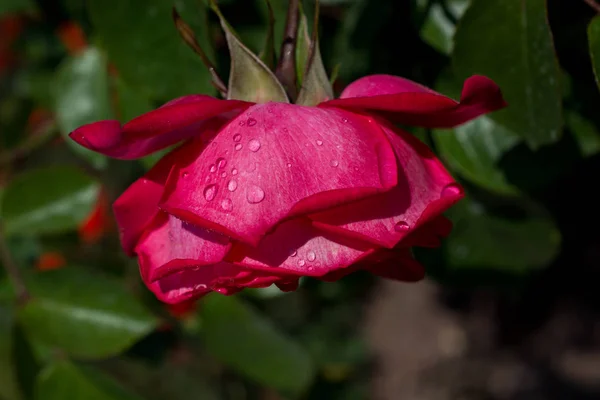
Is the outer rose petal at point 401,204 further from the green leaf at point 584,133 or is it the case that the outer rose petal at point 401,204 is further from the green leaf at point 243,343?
the green leaf at point 243,343

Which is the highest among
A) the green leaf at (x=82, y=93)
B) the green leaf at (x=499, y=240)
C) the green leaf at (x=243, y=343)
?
the green leaf at (x=82, y=93)

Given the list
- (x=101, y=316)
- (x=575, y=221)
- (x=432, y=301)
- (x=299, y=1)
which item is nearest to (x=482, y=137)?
(x=299, y=1)

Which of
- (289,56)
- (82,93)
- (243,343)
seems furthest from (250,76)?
(243,343)

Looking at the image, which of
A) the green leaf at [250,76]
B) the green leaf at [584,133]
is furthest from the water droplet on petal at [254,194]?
the green leaf at [584,133]

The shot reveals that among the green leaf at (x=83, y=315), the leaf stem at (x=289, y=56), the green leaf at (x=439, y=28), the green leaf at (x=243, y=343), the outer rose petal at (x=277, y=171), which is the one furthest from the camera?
the green leaf at (x=243, y=343)

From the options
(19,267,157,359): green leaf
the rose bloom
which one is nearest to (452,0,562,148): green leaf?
the rose bloom

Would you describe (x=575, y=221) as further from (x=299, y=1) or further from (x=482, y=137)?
(x=299, y=1)

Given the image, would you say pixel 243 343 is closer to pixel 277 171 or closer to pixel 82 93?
pixel 82 93

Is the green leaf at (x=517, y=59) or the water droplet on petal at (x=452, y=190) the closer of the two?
the water droplet on petal at (x=452, y=190)
